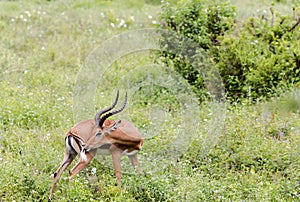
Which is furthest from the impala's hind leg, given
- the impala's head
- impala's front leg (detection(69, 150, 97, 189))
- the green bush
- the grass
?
the green bush

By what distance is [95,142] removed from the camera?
194 inches

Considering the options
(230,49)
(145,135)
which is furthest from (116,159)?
(230,49)

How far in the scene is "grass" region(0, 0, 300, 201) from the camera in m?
4.93

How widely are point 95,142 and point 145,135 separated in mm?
1175

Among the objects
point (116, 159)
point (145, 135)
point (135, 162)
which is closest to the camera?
point (116, 159)

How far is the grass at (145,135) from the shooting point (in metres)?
4.93

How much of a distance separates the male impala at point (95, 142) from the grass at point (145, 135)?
15 centimetres

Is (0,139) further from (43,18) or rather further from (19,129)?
(43,18)

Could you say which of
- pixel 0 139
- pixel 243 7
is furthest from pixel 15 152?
pixel 243 7

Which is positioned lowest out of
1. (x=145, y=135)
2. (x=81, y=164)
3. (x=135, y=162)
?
(x=145, y=135)

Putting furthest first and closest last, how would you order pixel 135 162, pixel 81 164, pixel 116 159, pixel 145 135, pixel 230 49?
pixel 230 49, pixel 145 135, pixel 135 162, pixel 116 159, pixel 81 164

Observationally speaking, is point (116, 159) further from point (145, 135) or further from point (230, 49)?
point (230, 49)

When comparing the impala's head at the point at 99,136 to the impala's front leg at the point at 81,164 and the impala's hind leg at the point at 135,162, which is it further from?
the impala's hind leg at the point at 135,162

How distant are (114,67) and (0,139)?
10.4ft
